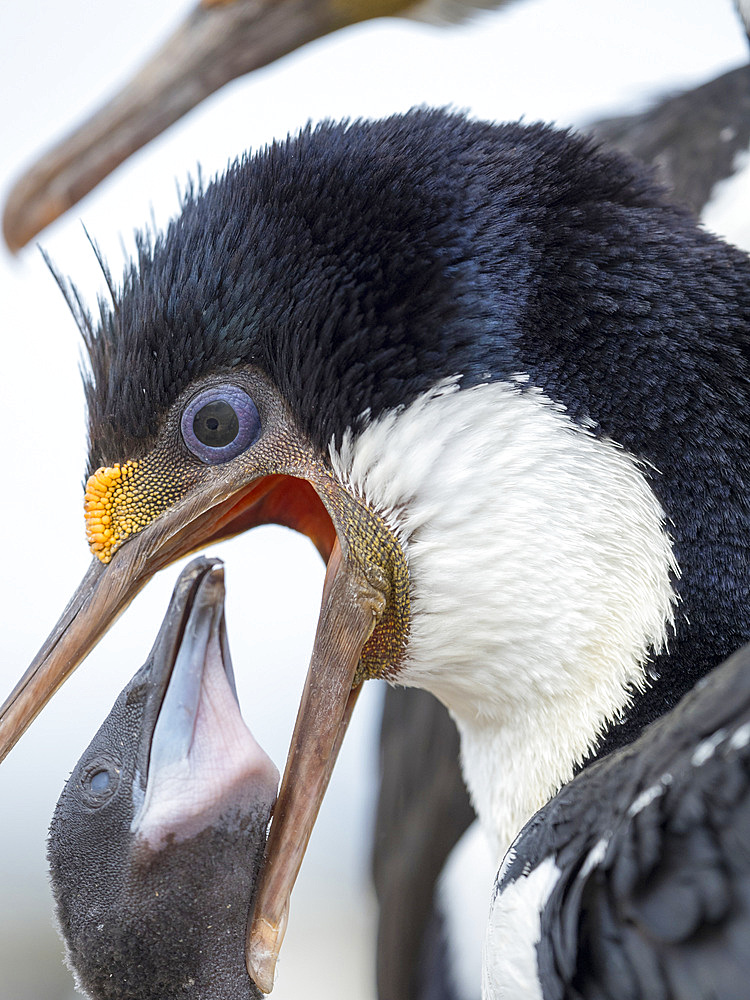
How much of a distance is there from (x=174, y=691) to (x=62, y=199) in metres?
0.72

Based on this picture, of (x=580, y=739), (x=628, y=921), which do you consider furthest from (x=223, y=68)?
(x=628, y=921)

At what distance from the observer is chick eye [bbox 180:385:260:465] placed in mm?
670

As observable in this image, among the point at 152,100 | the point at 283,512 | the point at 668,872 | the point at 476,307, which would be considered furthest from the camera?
the point at 152,100

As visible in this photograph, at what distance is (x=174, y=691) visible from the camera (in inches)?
27.3

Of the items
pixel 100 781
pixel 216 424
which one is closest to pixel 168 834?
pixel 100 781

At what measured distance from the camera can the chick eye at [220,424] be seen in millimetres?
670

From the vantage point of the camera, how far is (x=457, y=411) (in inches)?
25.2

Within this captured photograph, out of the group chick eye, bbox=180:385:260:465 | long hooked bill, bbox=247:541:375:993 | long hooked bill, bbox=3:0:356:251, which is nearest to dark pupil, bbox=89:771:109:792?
long hooked bill, bbox=247:541:375:993

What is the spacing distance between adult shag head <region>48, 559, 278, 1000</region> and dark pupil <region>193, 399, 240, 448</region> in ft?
0.35

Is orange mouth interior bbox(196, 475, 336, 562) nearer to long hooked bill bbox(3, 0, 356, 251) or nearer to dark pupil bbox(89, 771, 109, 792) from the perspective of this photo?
dark pupil bbox(89, 771, 109, 792)

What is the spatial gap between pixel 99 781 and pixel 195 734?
0.07 metres

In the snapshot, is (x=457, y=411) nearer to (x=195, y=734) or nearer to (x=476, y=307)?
(x=476, y=307)

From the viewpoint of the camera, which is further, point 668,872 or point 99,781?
point 99,781

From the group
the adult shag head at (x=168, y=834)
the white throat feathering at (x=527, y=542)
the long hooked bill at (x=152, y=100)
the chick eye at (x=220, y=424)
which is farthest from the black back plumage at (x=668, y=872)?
the long hooked bill at (x=152, y=100)
